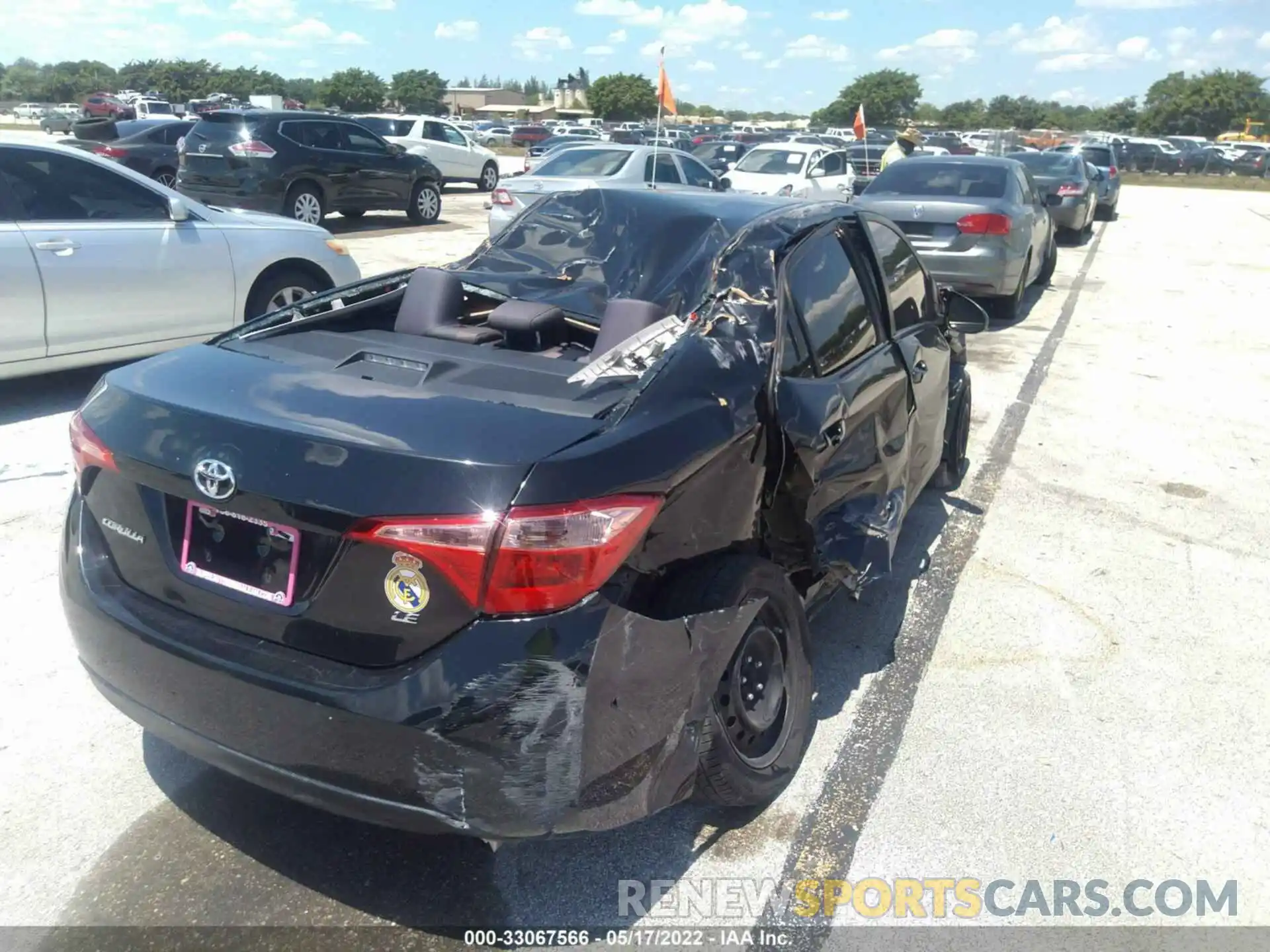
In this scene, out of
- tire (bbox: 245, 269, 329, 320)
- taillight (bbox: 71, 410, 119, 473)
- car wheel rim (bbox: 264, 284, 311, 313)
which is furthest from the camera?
car wheel rim (bbox: 264, 284, 311, 313)

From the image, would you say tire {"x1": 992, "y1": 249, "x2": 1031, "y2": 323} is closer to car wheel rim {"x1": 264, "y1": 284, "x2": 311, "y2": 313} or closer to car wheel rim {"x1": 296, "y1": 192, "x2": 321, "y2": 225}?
car wheel rim {"x1": 264, "y1": 284, "x2": 311, "y2": 313}

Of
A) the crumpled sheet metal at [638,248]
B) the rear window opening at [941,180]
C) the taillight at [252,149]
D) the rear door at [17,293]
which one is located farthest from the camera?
the taillight at [252,149]

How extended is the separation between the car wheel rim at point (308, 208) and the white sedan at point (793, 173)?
6.51 metres

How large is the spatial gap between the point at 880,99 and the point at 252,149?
264 ft

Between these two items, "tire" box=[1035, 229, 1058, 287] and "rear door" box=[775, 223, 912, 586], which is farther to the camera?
"tire" box=[1035, 229, 1058, 287]

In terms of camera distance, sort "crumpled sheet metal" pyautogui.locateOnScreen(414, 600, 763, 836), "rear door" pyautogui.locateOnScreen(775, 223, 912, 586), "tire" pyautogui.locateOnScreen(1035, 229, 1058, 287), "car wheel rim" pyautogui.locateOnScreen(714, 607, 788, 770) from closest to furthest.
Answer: "crumpled sheet metal" pyautogui.locateOnScreen(414, 600, 763, 836), "car wheel rim" pyautogui.locateOnScreen(714, 607, 788, 770), "rear door" pyautogui.locateOnScreen(775, 223, 912, 586), "tire" pyautogui.locateOnScreen(1035, 229, 1058, 287)

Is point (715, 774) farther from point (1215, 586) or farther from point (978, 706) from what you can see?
point (1215, 586)

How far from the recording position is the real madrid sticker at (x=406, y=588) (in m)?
2.30

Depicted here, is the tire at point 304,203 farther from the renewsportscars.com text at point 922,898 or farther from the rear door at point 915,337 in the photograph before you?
the renewsportscars.com text at point 922,898

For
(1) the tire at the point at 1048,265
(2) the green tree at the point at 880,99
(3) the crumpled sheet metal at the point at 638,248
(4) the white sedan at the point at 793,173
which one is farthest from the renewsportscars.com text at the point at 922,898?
(2) the green tree at the point at 880,99

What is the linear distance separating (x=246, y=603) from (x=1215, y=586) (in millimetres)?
4406

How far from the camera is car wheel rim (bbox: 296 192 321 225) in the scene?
16.2 m

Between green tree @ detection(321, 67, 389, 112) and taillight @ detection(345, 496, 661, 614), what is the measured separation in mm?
79473

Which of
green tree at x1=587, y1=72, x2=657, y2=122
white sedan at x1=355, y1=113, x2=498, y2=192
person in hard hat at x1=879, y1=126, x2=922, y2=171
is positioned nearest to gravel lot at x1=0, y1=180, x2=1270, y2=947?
person in hard hat at x1=879, y1=126, x2=922, y2=171
